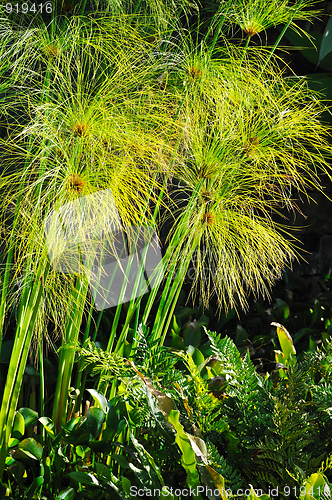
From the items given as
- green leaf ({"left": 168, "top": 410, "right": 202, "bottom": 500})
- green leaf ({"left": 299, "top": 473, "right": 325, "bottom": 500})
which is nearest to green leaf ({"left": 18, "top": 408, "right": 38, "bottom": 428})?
green leaf ({"left": 168, "top": 410, "right": 202, "bottom": 500})

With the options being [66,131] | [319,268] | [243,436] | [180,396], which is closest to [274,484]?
[243,436]

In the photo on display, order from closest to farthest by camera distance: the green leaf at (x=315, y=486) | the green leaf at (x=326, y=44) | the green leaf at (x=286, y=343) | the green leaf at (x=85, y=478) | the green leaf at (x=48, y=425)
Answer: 1. the green leaf at (x=315, y=486)
2. the green leaf at (x=85, y=478)
3. the green leaf at (x=48, y=425)
4. the green leaf at (x=286, y=343)
5. the green leaf at (x=326, y=44)

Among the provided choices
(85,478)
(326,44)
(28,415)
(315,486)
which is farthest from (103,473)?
(326,44)

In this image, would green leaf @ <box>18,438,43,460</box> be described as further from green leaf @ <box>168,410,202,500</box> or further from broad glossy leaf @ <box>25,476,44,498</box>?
green leaf @ <box>168,410,202,500</box>

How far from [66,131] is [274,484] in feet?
2.63

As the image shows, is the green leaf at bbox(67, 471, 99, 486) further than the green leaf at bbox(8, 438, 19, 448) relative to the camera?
No

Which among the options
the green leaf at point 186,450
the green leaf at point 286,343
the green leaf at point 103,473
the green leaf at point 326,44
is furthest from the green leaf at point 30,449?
the green leaf at point 326,44

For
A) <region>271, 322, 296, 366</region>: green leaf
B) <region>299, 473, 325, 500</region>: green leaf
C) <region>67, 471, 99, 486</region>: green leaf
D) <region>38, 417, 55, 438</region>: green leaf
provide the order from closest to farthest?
<region>299, 473, 325, 500</region>: green leaf → <region>67, 471, 99, 486</region>: green leaf → <region>38, 417, 55, 438</region>: green leaf → <region>271, 322, 296, 366</region>: green leaf

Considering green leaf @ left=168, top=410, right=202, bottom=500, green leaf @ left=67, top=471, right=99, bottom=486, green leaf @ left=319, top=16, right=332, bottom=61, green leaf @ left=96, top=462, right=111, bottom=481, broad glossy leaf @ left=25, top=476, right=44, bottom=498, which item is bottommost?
broad glossy leaf @ left=25, top=476, right=44, bottom=498

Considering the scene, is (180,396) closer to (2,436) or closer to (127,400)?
(127,400)

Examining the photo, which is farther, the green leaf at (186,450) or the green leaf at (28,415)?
the green leaf at (28,415)

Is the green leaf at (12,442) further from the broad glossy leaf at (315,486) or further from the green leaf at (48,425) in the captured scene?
the broad glossy leaf at (315,486)

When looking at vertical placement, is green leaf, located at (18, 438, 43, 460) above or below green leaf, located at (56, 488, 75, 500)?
above

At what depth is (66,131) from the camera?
2.74 ft
